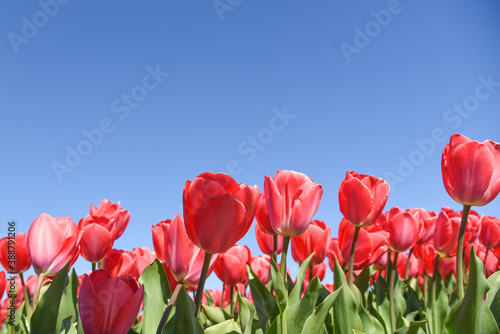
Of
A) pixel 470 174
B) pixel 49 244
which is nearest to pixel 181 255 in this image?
pixel 49 244

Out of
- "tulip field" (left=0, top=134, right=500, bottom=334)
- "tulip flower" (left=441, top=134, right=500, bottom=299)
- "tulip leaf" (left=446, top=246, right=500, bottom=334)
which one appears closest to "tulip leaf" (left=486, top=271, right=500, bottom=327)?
"tulip field" (left=0, top=134, right=500, bottom=334)

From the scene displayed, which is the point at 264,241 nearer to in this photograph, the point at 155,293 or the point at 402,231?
the point at 402,231

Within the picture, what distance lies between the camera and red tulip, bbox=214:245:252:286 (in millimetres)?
2244

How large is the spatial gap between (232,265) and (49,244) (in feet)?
3.23

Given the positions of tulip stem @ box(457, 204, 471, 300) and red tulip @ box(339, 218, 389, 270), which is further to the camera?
red tulip @ box(339, 218, 389, 270)

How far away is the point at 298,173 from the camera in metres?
1.53

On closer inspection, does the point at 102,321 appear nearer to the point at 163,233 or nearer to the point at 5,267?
the point at 163,233

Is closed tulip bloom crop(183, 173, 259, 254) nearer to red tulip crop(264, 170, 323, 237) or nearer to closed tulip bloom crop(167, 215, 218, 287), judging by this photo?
closed tulip bloom crop(167, 215, 218, 287)

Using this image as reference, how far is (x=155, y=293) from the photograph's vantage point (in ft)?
5.14

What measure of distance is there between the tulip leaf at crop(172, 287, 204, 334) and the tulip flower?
3.09ft

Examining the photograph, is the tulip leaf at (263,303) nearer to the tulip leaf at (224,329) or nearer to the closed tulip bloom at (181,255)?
the tulip leaf at (224,329)

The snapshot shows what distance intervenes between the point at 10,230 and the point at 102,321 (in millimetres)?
1174

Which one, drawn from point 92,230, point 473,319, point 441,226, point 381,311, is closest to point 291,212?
point 473,319

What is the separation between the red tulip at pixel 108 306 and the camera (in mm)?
1063
